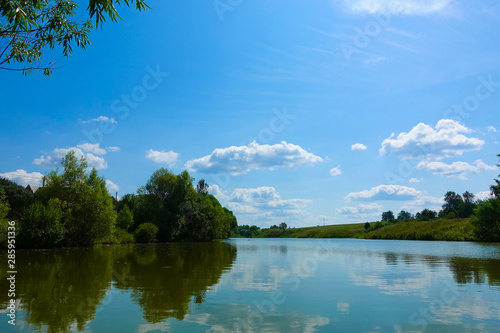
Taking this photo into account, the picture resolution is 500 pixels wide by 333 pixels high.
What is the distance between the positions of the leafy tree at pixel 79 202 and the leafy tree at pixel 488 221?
68.1 m

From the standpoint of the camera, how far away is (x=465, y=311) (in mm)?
10156

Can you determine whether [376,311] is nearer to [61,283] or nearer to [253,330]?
[253,330]

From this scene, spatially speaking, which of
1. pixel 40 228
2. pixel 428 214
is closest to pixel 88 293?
pixel 40 228

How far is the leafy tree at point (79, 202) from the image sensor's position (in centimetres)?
4844

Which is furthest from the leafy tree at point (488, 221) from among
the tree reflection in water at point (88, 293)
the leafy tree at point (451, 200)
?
the leafy tree at point (451, 200)

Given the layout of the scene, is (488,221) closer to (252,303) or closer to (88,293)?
(252,303)

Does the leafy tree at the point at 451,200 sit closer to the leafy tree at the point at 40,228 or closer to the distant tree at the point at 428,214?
the distant tree at the point at 428,214

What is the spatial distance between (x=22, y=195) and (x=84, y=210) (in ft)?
58.7

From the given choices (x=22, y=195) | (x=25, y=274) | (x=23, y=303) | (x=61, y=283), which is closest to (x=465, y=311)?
(x=23, y=303)

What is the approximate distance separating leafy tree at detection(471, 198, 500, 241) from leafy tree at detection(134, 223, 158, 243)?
65.1 m

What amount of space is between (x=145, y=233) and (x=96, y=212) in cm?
2014

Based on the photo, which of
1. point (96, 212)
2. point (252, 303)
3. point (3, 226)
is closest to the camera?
point (252, 303)

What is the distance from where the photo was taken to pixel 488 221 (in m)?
64.4

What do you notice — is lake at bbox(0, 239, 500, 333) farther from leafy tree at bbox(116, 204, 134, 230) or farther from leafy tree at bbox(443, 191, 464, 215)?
leafy tree at bbox(443, 191, 464, 215)
